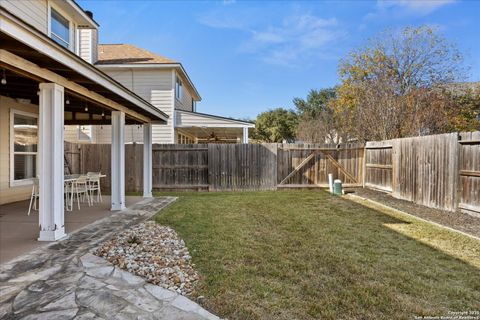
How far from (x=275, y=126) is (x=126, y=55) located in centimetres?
1897

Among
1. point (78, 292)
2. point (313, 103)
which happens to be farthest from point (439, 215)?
point (313, 103)

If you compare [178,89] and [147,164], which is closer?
[147,164]

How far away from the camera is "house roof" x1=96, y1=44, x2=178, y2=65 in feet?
42.6

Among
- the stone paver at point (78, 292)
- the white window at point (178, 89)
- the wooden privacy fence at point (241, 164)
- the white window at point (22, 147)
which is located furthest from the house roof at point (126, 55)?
the stone paver at point (78, 292)

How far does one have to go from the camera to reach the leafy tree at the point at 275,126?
30.4 metres

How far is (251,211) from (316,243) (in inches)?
104

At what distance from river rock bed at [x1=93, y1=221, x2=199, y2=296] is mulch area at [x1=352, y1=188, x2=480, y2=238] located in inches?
185

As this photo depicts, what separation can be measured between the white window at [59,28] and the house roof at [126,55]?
3875 mm

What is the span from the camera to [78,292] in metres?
2.78

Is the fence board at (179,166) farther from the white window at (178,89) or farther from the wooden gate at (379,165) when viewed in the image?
the wooden gate at (379,165)

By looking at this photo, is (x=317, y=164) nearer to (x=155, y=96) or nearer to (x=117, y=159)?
(x=117, y=159)

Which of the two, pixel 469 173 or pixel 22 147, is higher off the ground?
pixel 22 147

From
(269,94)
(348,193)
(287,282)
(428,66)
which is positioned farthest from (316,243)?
(269,94)

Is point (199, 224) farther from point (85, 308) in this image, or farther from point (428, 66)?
point (428, 66)
